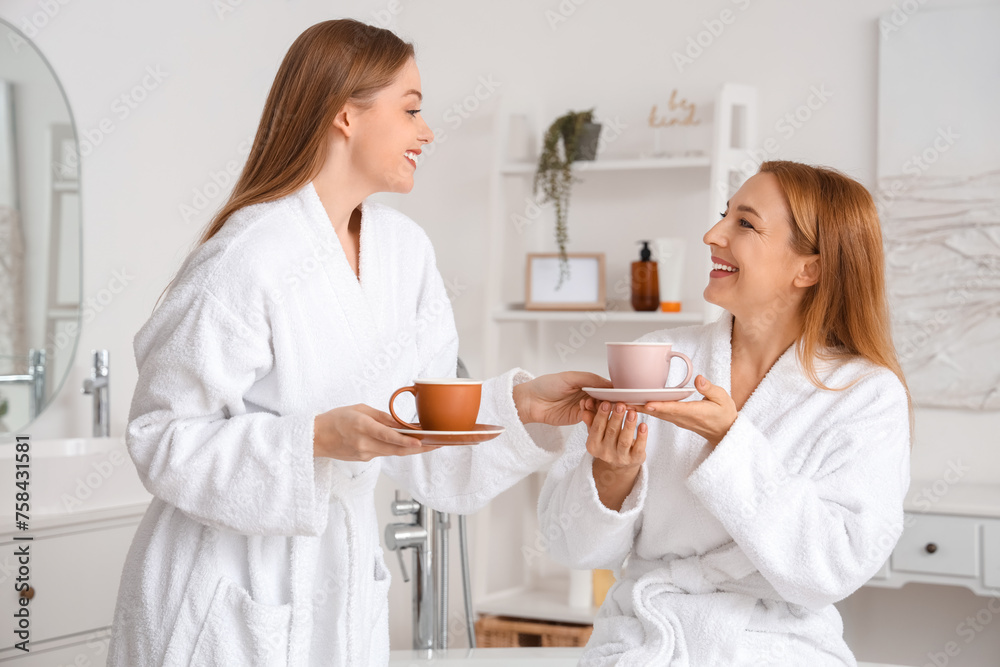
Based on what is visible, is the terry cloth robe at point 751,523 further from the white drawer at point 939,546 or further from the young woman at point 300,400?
the white drawer at point 939,546

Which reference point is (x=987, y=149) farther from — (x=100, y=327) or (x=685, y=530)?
(x=100, y=327)

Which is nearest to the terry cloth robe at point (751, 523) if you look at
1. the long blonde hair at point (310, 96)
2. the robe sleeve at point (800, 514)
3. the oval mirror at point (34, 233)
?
the robe sleeve at point (800, 514)

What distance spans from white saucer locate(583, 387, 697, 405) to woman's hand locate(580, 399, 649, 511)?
0.10ft

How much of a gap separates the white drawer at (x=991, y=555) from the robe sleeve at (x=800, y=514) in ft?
4.20

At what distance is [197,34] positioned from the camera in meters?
2.75

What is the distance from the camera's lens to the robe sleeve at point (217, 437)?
43.9 inches

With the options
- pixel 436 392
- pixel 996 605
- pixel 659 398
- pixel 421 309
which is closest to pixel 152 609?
pixel 436 392

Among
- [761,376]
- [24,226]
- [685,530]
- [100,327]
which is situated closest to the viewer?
[685,530]

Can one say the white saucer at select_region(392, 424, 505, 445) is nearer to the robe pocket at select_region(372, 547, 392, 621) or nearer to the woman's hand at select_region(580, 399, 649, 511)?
the woman's hand at select_region(580, 399, 649, 511)

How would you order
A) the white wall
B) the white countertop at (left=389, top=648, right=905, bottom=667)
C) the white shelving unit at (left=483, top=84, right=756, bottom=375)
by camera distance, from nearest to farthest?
the white countertop at (left=389, top=648, right=905, bottom=667), the white wall, the white shelving unit at (left=483, top=84, right=756, bottom=375)

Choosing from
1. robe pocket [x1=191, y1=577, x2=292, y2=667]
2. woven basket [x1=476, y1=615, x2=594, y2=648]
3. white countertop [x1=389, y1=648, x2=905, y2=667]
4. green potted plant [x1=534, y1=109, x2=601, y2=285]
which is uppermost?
green potted plant [x1=534, y1=109, x2=601, y2=285]

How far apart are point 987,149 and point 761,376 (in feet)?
5.59

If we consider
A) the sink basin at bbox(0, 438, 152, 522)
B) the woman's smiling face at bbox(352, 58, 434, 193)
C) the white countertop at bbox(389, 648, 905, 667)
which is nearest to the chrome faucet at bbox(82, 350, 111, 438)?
the sink basin at bbox(0, 438, 152, 522)

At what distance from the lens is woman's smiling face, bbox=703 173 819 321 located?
1466mm
